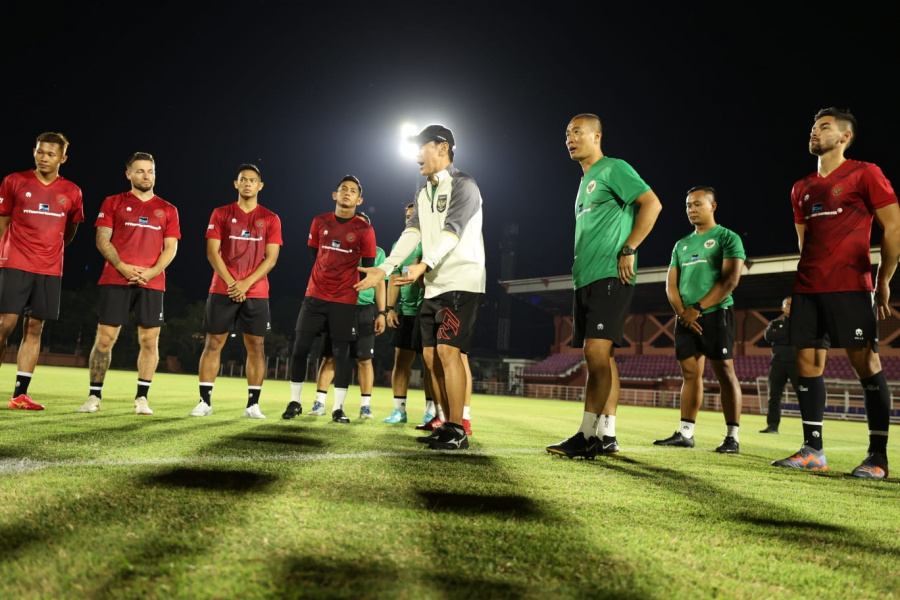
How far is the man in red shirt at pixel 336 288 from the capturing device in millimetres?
6527

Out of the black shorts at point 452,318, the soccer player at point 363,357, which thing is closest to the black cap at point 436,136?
the black shorts at point 452,318

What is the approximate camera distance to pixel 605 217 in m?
4.43

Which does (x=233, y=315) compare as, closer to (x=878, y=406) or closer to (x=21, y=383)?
(x=21, y=383)

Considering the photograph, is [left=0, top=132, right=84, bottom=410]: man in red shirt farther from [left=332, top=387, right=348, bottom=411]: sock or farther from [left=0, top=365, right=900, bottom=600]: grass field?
[left=332, top=387, right=348, bottom=411]: sock

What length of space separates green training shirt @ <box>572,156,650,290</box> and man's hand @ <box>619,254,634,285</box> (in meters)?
0.08

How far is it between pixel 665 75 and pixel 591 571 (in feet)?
169

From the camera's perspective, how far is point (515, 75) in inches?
2362

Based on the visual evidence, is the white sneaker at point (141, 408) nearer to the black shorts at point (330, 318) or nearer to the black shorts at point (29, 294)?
the black shorts at point (29, 294)

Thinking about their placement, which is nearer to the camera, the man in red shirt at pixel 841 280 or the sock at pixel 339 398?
the man in red shirt at pixel 841 280

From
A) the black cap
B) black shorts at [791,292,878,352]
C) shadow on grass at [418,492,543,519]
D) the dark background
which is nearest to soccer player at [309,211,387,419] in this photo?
the black cap

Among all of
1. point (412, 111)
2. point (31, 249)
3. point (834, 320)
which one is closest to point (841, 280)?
point (834, 320)

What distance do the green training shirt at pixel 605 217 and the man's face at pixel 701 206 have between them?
1957mm

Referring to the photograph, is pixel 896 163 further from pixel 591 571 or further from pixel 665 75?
pixel 591 571

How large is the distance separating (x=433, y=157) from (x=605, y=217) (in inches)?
55.0
